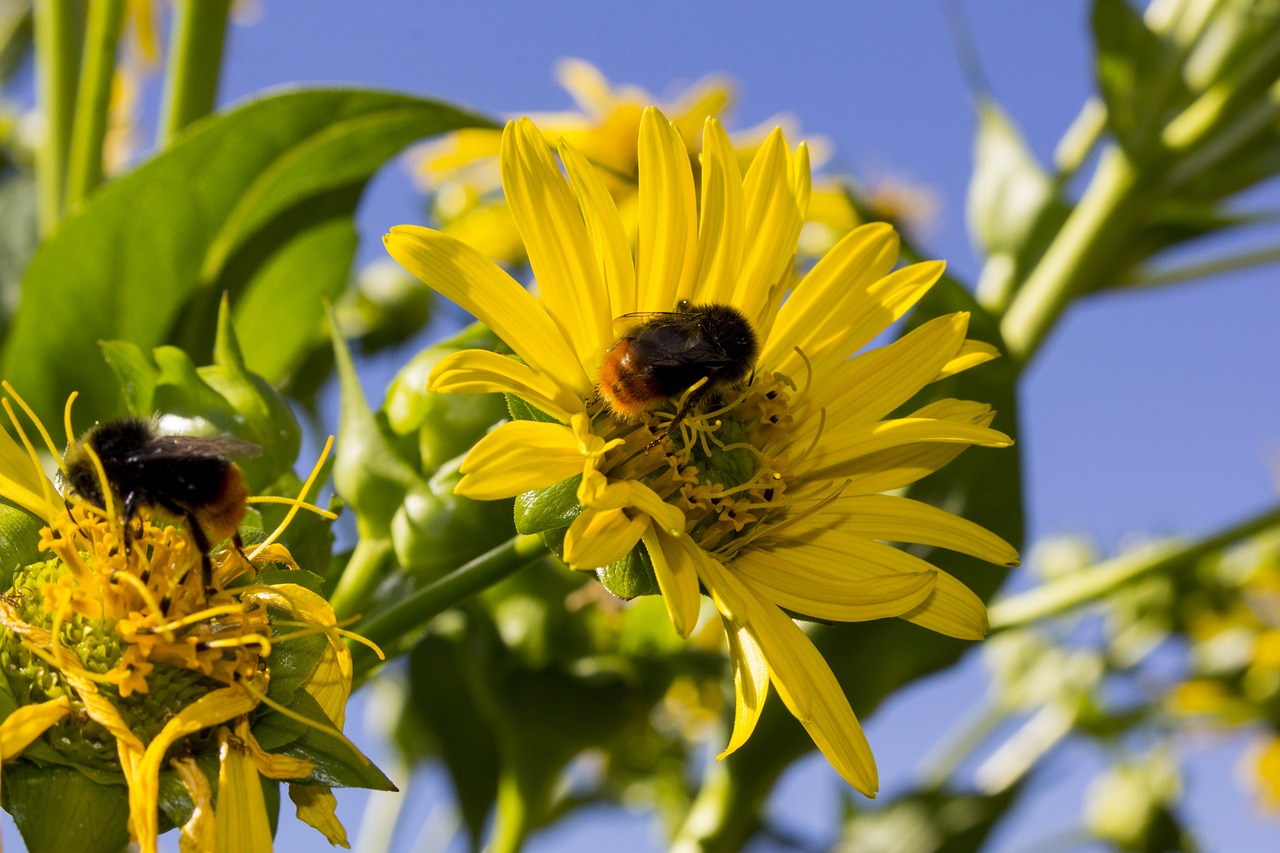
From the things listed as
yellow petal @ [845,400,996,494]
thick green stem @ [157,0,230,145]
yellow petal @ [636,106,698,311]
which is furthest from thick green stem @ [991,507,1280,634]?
thick green stem @ [157,0,230,145]

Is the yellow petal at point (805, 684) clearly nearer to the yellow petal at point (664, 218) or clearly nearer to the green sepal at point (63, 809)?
the yellow petal at point (664, 218)

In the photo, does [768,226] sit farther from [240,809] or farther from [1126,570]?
[1126,570]

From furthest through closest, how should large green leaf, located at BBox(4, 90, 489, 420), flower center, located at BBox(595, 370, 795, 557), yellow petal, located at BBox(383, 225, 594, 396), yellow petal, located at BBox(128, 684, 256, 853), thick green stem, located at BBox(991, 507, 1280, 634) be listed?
thick green stem, located at BBox(991, 507, 1280, 634)
large green leaf, located at BBox(4, 90, 489, 420)
flower center, located at BBox(595, 370, 795, 557)
yellow petal, located at BBox(383, 225, 594, 396)
yellow petal, located at BBox(128, 684, 256, 853)

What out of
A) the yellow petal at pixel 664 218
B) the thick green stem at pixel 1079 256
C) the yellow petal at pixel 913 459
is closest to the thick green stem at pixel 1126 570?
the thick green stem at pixel 1079 256

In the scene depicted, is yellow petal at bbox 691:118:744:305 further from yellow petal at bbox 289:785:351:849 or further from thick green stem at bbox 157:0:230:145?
thick green stem at bbox 157:0:230:145

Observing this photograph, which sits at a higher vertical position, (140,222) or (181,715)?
(140,222)

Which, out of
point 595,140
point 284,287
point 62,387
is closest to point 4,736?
point 62,387

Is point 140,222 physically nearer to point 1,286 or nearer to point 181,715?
point 1,286
